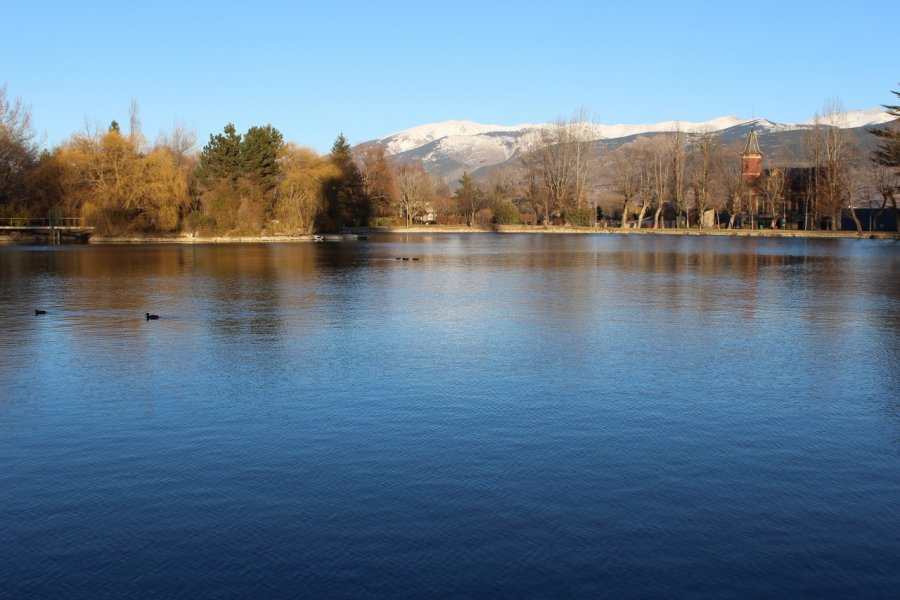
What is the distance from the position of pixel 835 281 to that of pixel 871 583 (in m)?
25.4

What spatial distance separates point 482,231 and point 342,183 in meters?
33.6

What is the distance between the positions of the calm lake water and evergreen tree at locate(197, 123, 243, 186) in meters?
50.1

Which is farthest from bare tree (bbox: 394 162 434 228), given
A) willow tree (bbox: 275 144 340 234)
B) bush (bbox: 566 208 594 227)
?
willow tree (bbox: 275 144 340 234)

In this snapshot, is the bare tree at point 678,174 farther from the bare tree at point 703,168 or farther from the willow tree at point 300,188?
the willow tree at point 300,188

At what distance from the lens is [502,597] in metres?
5.38

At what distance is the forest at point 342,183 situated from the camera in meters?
64.6

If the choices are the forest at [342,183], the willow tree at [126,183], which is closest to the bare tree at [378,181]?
the forest at [342,183]

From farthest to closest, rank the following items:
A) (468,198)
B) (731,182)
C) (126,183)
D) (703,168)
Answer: (468,198), (731,182), (703,168), (126,183)

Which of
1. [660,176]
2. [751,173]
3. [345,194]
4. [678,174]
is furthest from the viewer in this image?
[751,173]

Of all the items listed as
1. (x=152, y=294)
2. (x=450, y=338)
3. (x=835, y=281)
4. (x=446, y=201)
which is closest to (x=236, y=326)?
(x=450, y=338)

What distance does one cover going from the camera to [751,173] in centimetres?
10588

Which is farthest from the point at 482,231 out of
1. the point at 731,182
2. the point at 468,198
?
the point at 731,182

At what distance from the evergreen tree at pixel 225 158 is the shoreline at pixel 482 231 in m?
4.94

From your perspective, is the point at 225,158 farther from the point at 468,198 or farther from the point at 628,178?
the point at 468,198
